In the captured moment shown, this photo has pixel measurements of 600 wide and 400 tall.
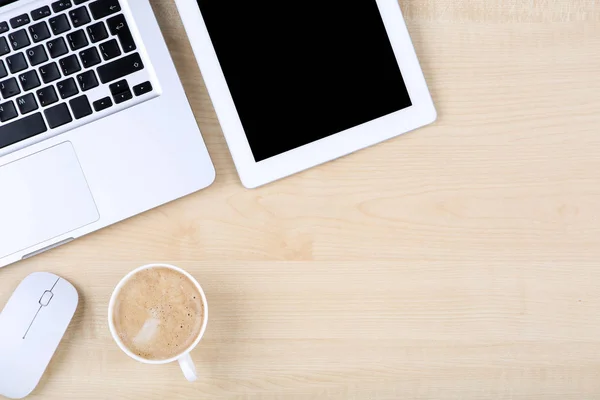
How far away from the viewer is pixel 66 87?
625 mm

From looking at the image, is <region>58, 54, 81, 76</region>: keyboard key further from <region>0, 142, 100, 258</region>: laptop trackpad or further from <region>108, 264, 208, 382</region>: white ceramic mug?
<region>108, 264, 208, 382</region>: white ceramic mug

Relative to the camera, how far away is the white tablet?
0.65m

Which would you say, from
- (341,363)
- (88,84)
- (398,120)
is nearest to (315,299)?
(341,363)

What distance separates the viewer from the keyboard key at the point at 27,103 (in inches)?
24.6

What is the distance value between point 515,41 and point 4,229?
611 millimetres

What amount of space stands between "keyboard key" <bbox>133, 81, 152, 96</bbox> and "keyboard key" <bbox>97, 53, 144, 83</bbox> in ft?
0.05

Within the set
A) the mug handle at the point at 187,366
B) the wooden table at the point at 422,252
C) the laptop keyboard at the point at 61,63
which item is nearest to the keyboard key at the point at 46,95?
the laptop keyboard at the point at 61,63

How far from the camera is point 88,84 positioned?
626 mm

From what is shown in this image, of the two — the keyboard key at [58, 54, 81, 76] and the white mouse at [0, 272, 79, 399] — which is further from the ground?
the keyboard key at [58, 54, 81, 76]

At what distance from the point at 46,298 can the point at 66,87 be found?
23 cm

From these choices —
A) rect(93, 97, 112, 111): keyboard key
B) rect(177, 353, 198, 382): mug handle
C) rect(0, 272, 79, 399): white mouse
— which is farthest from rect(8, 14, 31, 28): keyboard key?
rect(177, 353, 198, 382): mug handle

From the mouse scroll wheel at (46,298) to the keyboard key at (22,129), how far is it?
0.54 feet

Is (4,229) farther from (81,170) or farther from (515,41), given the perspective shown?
(515,41)

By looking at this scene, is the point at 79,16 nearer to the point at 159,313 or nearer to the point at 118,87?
the point at 118,87
